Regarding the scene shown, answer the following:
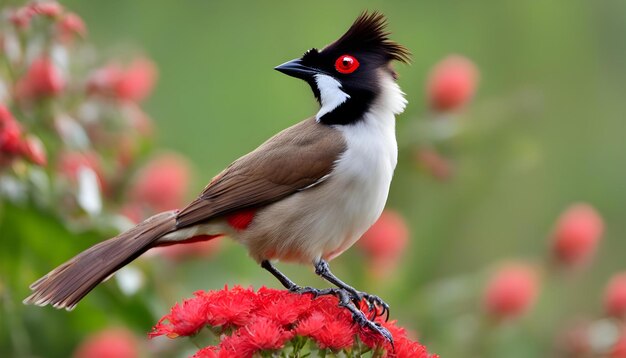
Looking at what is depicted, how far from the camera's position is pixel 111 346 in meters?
4.37

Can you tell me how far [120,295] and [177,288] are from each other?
52 centimetres

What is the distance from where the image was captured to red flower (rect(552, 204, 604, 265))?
534 cm

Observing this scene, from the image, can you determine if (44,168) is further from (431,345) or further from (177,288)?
(431,345)

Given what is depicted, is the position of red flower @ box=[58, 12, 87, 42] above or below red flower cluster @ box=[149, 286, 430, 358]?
above

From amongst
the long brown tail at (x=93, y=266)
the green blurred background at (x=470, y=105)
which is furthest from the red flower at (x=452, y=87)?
the long brown tail at (x=93, y=266)

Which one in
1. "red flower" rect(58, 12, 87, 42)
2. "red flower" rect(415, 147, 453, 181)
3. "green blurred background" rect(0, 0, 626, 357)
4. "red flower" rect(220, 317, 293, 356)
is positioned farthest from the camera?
"green blurred background" rect(0, 0, 626, 357)

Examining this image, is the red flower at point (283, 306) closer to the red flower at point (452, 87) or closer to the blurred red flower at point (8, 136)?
the blurred red flower at point (8, 136)

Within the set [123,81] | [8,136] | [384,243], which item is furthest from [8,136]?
[384,243]

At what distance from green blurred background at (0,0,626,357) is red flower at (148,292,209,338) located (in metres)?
2.41

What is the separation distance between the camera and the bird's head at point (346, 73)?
13.6ft

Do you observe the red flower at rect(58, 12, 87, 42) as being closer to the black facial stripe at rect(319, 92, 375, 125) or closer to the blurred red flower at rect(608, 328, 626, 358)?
the black facial stripe at rect(319, 92, 375, 125)

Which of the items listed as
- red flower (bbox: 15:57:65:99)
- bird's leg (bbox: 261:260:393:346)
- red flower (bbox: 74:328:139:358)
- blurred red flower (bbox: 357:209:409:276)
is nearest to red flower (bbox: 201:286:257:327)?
bird's leg (bbox: 261:260:393:346)

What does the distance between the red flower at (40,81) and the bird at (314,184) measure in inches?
32.2

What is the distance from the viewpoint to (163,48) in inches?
303
